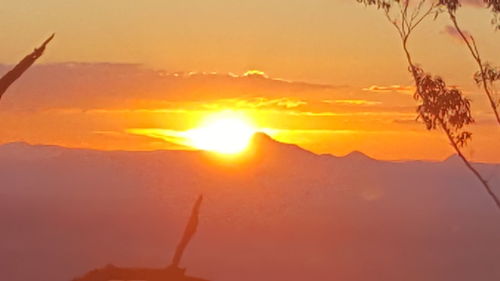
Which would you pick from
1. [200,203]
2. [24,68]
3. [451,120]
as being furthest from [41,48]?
[451,120]

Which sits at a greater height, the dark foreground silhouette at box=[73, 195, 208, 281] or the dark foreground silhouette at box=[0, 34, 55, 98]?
the dark foreground silhouette at box=[0, 34, 55, 98]

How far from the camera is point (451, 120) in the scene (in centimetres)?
3522

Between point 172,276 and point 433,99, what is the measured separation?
2877 centimetres

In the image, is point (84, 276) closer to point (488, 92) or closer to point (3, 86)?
point (3, 86)

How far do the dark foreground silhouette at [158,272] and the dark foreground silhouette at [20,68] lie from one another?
1105mm

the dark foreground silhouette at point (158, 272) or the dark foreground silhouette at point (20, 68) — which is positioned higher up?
the dark foreground silhouette at point (20, 68)

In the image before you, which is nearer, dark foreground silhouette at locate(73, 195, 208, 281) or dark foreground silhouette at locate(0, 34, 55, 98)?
dark foreground silhouette at locate(73, 195, 208, 281)

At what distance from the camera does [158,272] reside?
729cm

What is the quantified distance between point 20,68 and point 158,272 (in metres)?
1.34

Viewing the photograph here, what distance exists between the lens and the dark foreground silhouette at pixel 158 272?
23.5 ft

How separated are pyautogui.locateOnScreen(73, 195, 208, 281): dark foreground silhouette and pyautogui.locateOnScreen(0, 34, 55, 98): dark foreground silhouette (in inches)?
43.5

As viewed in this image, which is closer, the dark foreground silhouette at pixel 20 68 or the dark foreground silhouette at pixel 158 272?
the dark foreground silhouette at pixel 158 272

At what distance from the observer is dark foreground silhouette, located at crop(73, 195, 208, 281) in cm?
717

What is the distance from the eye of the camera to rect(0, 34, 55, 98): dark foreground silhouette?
24.4 feet
